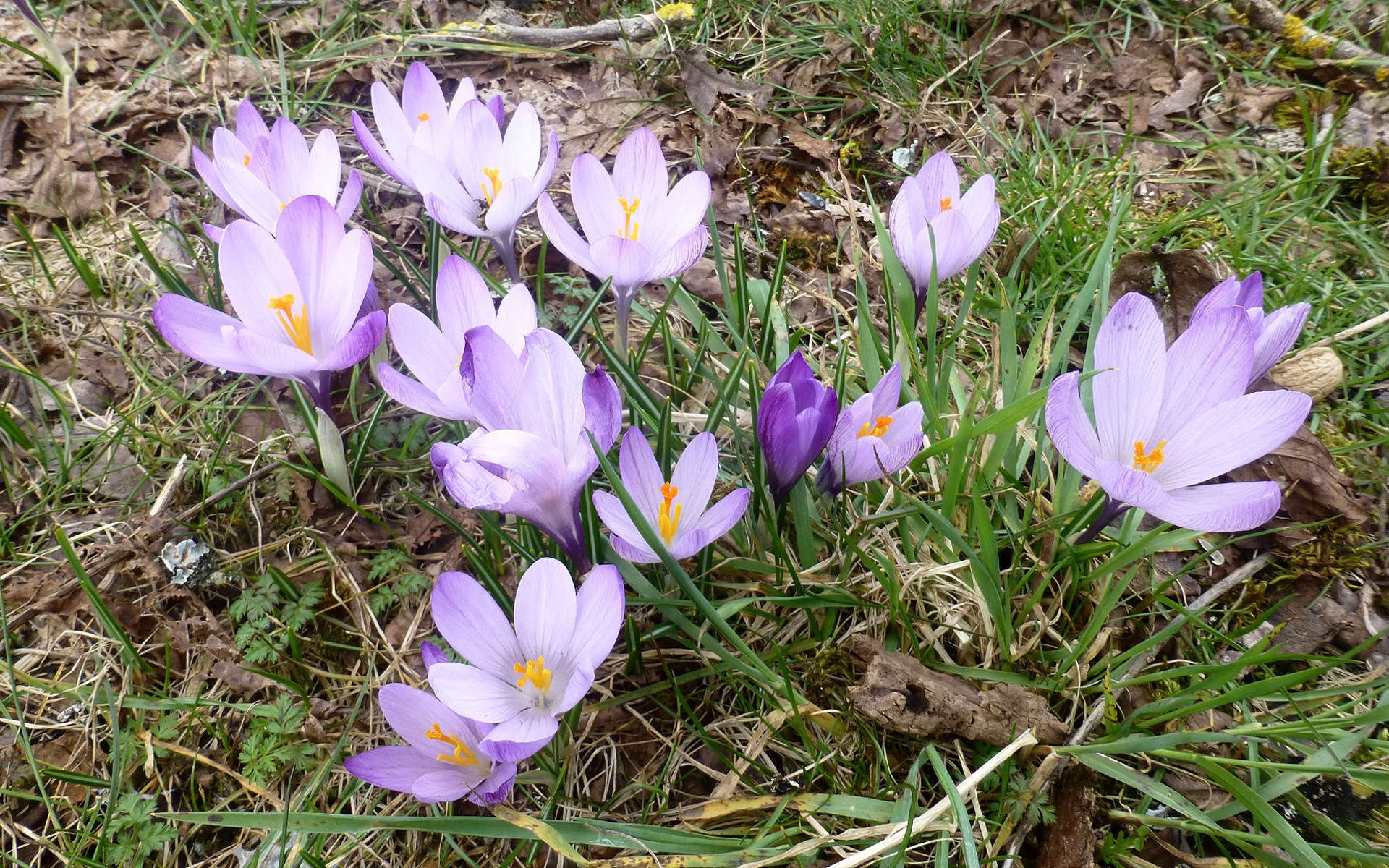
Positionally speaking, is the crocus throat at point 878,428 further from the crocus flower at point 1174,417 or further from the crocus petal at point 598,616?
the crocus petal at point 598,616

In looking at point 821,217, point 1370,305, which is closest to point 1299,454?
point 1370,305

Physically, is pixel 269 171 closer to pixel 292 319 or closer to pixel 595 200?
pixel 292 319

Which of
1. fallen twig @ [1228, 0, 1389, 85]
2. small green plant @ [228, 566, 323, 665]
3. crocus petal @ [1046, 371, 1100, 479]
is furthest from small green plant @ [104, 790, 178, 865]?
fallen twig @ [1228, 0, 1389, 85]

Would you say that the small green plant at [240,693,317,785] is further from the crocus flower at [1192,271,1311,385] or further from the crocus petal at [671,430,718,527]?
the crocus flower at [1192,271,1311,385]

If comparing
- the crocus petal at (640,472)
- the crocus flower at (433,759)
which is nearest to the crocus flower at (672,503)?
the crocus petal at (640,472)

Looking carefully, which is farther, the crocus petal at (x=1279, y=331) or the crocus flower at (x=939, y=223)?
the crocus flower at (x=939, y=223)

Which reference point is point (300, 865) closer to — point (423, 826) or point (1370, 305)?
point (423, 826)

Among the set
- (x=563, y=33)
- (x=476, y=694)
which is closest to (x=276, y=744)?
(x=476, y=694)
